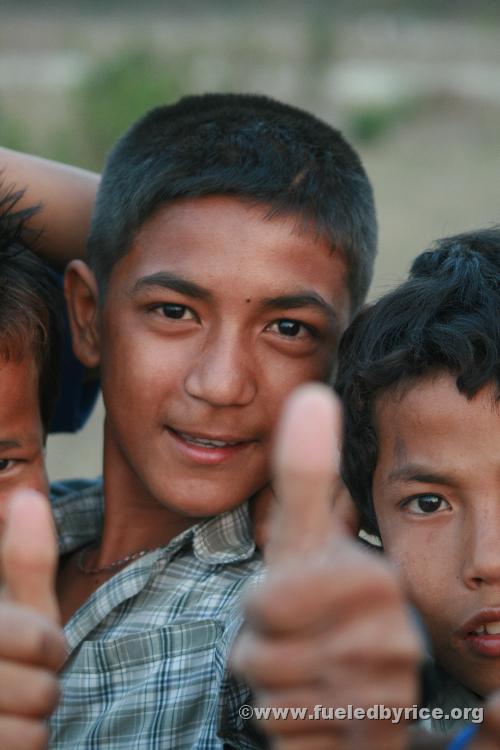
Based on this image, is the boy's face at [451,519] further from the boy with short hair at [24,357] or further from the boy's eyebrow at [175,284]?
the boy with short hair at [24,357]

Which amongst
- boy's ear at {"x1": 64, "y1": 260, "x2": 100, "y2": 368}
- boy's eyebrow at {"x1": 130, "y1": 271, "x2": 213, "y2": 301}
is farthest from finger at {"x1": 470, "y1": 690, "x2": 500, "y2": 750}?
boy's ear at {"x1": 64, "y1": 260, "x2": 100, "y2": 368}

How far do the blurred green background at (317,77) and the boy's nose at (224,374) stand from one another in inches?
209

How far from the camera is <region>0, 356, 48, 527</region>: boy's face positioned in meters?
2.46

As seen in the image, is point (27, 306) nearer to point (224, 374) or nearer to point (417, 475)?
point (224, 374)

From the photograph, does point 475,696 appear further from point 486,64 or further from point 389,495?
point 486,64

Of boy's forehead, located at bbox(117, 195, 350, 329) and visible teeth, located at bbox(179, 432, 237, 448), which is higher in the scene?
boy's forehead, located at bbox(117, 195, 350, 329)

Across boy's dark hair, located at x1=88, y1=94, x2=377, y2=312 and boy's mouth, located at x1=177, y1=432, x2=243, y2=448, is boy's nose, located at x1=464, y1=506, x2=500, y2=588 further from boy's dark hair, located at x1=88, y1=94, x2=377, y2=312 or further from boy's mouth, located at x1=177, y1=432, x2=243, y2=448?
boy's dark hair, located at x1=88, y1=94, x2=377, y2=312

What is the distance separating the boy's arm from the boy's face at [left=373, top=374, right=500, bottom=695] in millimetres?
1162

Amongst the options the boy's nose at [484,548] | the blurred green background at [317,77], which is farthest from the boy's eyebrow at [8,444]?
the blurred green background at [317,77]

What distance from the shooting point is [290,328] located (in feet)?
8.16

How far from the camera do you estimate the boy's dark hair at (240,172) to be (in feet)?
8.22

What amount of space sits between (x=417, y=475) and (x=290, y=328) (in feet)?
Result: 1.84

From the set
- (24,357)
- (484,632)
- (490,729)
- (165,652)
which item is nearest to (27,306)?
(24,357)

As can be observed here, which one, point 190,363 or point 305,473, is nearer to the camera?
point 305,473
